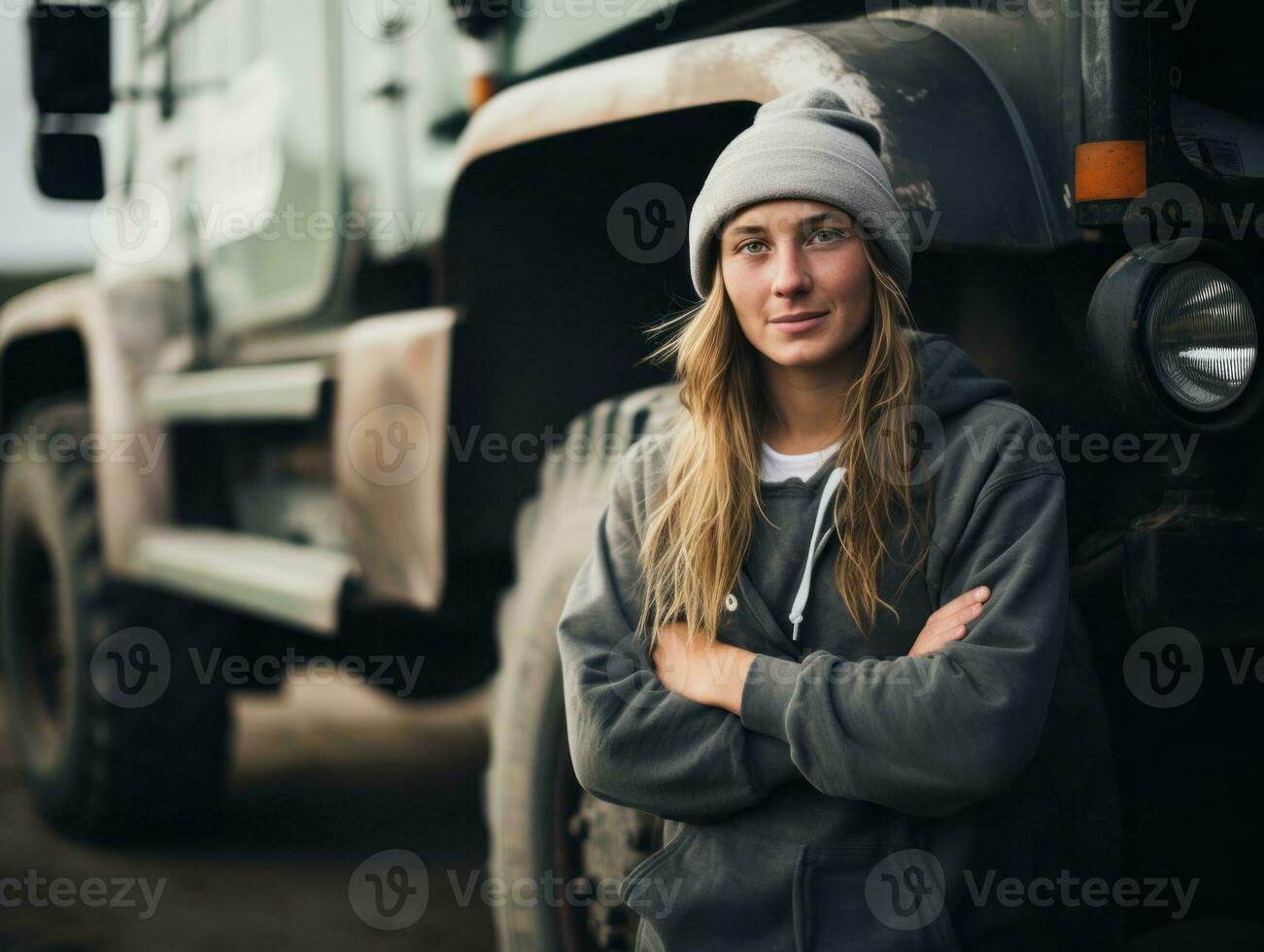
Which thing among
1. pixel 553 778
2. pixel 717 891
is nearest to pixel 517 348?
pixel 553 778

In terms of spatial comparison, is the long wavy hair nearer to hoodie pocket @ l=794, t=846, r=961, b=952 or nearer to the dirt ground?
hoodie pocket @ l=794, t=846, r=961, b=952

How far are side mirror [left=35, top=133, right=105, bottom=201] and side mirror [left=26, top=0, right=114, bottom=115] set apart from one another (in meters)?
0.14

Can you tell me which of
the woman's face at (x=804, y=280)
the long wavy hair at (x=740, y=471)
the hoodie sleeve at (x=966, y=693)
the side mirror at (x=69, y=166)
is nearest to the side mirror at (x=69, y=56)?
the side mirror at (x=69, y=166)

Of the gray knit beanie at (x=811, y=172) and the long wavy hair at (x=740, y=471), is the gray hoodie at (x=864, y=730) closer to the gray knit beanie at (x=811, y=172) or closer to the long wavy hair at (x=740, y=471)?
the long wavy hair at (x=740, y=471)

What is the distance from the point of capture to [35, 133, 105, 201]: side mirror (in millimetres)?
3840

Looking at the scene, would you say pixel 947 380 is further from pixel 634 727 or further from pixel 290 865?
pixel 290 865

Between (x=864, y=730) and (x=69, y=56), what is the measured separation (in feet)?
10.2

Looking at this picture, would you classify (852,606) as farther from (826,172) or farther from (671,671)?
(826,172)

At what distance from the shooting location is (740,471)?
1.64 meters

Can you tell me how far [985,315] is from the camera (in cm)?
186

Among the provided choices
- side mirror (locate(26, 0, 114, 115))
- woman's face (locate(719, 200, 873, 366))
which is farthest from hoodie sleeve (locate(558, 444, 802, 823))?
side mirror (locate(26, 0, 114, 115))

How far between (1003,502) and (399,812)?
3.35 metres

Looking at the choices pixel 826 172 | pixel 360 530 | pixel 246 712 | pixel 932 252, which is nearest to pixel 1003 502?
pixel 826 172

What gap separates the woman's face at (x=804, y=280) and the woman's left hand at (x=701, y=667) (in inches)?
13.5
